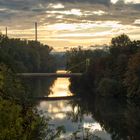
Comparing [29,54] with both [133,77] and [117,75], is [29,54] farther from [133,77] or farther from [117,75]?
[133,77]

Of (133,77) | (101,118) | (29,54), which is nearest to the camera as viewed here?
(101,118)

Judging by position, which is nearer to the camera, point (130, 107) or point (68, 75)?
point (130, 107)

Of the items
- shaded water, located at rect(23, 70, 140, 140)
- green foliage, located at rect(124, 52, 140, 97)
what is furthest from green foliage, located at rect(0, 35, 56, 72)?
shaded water, located at rect(23, 70, 140, 140)

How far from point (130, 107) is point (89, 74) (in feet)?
96.3

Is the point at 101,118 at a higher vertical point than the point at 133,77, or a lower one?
lower

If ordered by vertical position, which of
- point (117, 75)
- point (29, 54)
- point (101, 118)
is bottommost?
point (101, 118)

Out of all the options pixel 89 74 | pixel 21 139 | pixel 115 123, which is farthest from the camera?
pixel 89 74

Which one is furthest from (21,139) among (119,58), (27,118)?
(119,58)

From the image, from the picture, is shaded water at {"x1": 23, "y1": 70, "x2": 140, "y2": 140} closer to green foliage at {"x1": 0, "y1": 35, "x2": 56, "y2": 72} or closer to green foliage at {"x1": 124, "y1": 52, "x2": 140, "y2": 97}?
green foliage at {"x1": 124, "y1": 52, "x2": 140, "y2": 97}

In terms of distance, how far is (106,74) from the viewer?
76812mm

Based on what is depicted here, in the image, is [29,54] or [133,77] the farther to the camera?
[29,54]

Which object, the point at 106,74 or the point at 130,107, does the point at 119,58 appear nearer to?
the point at 106,74

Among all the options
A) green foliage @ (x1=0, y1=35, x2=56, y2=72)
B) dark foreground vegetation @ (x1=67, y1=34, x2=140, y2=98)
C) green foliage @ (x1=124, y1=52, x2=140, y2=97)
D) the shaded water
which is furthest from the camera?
green foliage @ (x1=0, y1=35, x2=56, y2=72)

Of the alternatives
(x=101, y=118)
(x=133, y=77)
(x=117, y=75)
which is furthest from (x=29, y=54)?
(x=101, y=118)
